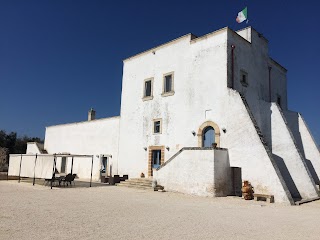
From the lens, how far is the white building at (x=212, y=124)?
14.1 meters

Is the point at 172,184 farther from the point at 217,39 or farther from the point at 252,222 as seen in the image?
the point at 217,39

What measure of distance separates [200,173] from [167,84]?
7.60m

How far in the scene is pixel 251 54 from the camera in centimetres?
1841

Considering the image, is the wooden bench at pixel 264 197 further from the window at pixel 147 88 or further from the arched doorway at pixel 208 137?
the window at pixel 147 88

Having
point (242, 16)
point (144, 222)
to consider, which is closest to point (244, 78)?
point (242, 16)

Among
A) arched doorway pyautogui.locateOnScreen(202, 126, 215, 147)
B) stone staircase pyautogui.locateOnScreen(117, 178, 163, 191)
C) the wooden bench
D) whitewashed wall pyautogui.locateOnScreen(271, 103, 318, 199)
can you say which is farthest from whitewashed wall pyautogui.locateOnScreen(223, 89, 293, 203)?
stone staircase pyautogui.locateOnScreen(117, 178, 163, 191)

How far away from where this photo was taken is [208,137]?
16469 millimetres

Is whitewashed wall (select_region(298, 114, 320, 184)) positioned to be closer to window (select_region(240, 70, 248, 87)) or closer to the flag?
window (select_region(240, 70, 248, 87))

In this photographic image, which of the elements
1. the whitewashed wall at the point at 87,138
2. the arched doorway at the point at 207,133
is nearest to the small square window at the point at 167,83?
the arched doorway at the point at 207,133

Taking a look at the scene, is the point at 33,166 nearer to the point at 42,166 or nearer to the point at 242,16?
the point at 42,166

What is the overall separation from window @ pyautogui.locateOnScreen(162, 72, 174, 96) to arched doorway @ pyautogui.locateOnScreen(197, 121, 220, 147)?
375 centimetres

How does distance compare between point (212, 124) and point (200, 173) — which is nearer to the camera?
point (200, 173)

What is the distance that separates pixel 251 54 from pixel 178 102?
574 cm

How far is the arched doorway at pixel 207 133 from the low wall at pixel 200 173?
1.46m
